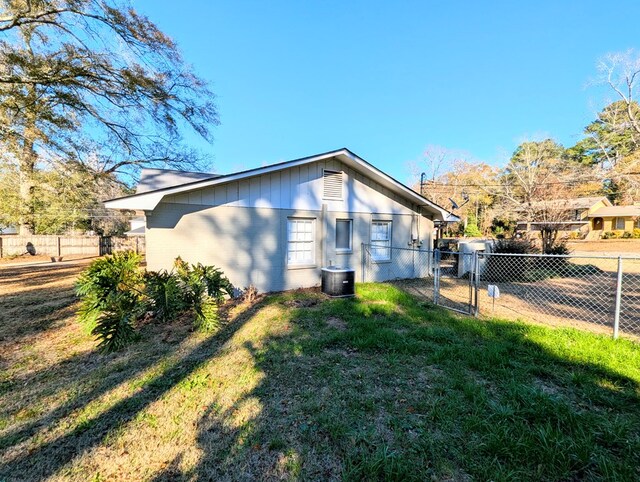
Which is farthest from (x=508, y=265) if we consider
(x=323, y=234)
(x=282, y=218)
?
(x=282, y=218)

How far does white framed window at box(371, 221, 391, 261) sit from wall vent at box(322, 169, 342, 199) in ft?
5.76

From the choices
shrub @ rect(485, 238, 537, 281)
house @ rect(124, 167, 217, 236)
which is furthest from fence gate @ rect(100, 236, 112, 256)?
shrub @ rect(485, 238, 537, 281)

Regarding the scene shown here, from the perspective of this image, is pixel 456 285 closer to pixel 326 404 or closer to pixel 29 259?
pixel 326 404

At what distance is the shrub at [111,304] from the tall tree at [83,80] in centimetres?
715

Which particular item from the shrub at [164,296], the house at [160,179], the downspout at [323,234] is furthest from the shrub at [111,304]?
the downspout at [323,234]

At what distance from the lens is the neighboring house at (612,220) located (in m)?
30.7

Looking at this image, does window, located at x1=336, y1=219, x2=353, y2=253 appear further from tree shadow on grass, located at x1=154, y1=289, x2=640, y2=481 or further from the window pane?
tree shadow on grass, located at x1=154, y1=289, x2=640, y2=481

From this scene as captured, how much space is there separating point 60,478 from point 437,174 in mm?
39976

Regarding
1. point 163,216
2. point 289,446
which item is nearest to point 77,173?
point 163,216

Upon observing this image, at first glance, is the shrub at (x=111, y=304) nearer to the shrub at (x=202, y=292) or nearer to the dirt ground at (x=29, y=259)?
the shrub at (x=202, y=292)

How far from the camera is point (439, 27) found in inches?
414

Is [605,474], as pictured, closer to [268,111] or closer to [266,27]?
[266,27]

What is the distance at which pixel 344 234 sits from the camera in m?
9.13

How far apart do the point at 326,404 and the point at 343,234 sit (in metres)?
6.53
